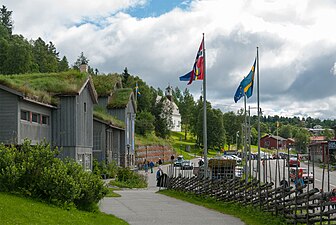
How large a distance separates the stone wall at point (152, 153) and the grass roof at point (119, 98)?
464 inches

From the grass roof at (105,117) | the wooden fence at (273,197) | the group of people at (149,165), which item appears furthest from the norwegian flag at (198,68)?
the group of people at (149,165)

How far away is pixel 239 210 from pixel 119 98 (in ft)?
137

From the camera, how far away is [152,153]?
8438cm

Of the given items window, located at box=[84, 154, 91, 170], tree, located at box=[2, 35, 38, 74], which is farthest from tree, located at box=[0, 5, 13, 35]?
window, located at box=[84, 154, 91, 170]

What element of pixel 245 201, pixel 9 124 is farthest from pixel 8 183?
pixel 9 124

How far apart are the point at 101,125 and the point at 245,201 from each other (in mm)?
32261

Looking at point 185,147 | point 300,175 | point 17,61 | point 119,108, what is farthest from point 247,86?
point 185,147

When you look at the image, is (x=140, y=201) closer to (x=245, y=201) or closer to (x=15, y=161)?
(x=245, y=201)

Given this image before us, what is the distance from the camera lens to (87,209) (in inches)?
720

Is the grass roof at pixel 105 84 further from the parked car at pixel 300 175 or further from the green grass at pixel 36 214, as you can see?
the green grass at pixel 36 214

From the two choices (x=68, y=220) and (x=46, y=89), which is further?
(x=46, y=89)

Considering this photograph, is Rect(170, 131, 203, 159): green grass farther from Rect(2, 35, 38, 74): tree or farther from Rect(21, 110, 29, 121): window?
Rect(21, 110, 29, 121): window

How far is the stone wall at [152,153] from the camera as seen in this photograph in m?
76.3

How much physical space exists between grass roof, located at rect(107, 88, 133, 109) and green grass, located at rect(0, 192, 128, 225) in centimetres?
4629
